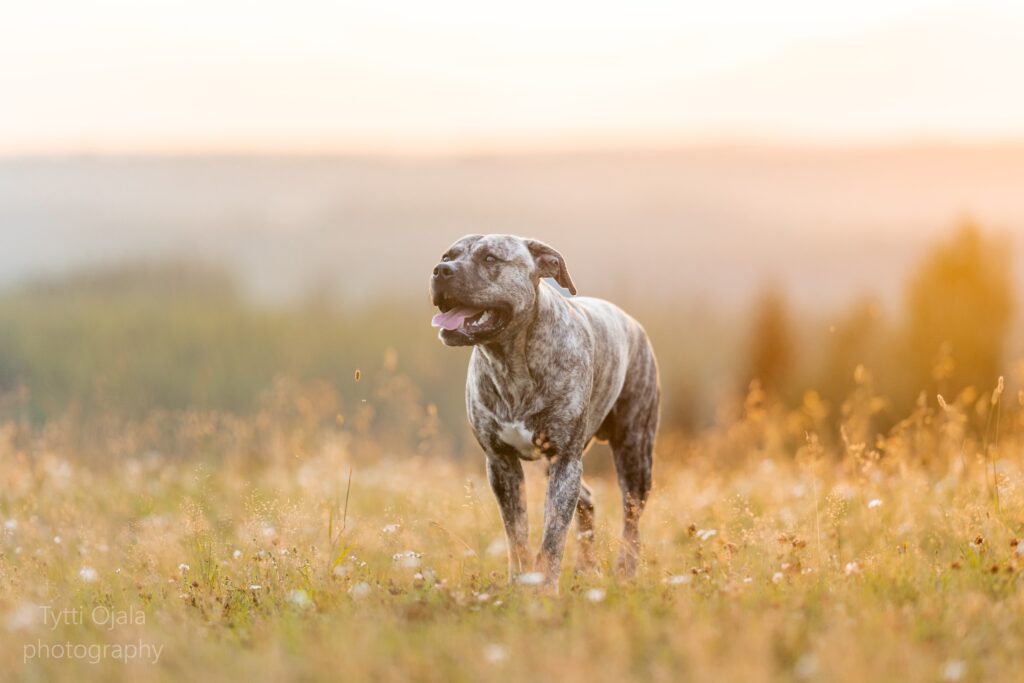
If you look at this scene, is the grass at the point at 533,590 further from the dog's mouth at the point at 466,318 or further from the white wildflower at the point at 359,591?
the dog's mouth at the point at 466,318

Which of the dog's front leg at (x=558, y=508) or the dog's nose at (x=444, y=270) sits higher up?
the dog's nose at (x=444, y=270)

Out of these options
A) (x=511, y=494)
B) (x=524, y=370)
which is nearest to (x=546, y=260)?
(x=524, y=370)

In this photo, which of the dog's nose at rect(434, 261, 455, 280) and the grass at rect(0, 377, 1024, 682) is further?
the dog's nose at rect(434, 261, 455, 280)

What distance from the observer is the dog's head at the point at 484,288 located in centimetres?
613

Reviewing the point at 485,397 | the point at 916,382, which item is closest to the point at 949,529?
the point at 485,397

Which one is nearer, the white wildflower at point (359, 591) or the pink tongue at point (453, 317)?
the white wildflower at point (359, 591)

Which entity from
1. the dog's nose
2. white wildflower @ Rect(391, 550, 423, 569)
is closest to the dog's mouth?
the dog's nose

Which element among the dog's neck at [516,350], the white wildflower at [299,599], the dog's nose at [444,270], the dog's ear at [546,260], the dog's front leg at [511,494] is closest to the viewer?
the white wildflower at [299,599]

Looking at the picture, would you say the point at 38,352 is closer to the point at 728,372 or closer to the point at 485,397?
the point at 728,372

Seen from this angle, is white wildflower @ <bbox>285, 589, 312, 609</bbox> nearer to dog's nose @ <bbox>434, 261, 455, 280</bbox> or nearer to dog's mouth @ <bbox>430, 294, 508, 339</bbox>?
dog's mouth @ <bbox>430, 294, 508, 339</bbox>

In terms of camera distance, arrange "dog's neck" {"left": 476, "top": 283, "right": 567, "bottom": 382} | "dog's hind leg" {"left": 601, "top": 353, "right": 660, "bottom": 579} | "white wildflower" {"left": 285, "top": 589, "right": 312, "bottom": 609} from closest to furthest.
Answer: "white wildflower" {"left": 285, "top": 589, "right": 312, "bottom": 609}, "dog's neck" {"left": 476, "top": 283, "right": 567, "bottom": 382}, "dog's hind leg" {"left": 601, "top": 353, "right": 660, "bottom": 579}

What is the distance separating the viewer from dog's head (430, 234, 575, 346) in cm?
613

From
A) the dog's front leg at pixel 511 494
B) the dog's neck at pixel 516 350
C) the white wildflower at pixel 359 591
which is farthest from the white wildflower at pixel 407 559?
the dog's neck at pixel 516 350

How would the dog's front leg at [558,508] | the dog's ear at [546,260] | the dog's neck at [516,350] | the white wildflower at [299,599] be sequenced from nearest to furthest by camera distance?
the white wildflower at [299,599] < the dog's front leg at [558,508] < the dog's neck at [516,350] < the dog's ear at [546,260]
